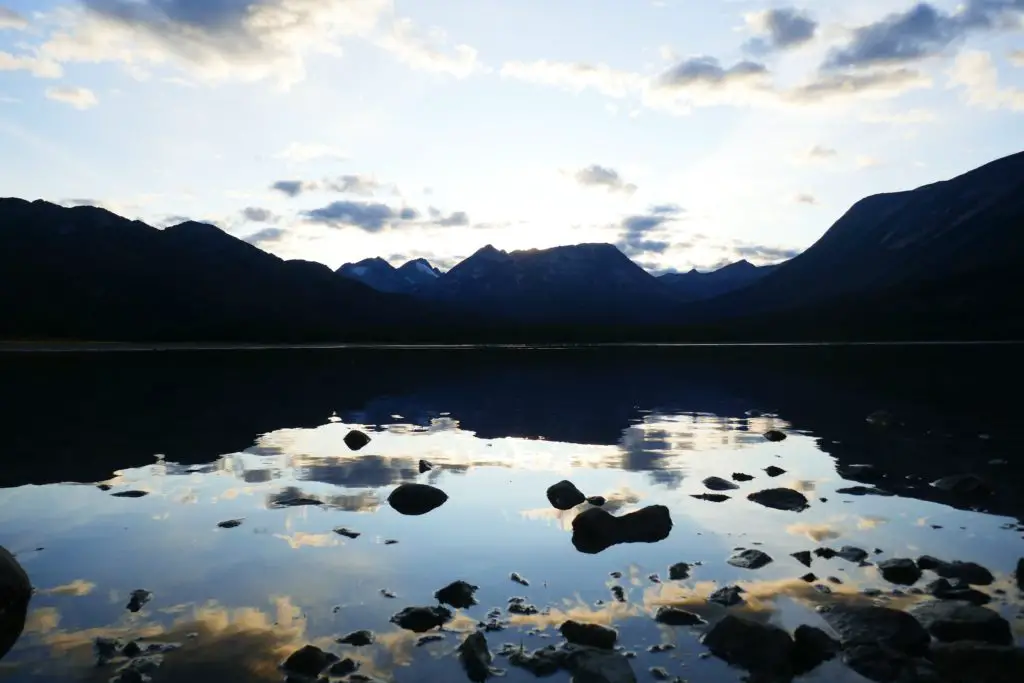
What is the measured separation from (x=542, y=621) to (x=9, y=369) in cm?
10998

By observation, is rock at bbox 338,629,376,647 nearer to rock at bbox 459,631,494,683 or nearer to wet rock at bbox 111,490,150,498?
rock at bbox 459,631,494,683

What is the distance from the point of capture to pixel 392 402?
2309 inches

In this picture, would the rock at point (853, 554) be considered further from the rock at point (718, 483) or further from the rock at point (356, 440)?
the rock at point (356, 440)

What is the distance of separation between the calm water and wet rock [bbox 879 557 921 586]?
313 mm

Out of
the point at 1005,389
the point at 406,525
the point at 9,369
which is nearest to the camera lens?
the point at 406,525

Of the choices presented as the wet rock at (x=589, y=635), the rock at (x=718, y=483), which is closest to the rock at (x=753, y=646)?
the wet rock at (x=589, y=635)

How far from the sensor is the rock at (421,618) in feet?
45.2

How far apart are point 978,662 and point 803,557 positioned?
6.11 meters

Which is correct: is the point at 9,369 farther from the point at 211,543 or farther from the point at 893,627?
the point at 893,627

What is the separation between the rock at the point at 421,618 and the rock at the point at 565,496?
924 cm

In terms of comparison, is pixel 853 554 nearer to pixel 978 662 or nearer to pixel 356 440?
pixel 978 662

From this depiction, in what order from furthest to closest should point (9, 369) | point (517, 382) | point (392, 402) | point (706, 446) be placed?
point (9, 369)
point (517, 382)
point (392, 402)
point (706, 446)

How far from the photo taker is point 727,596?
50.0 ft

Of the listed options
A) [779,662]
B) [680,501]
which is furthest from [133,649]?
[680,501]
